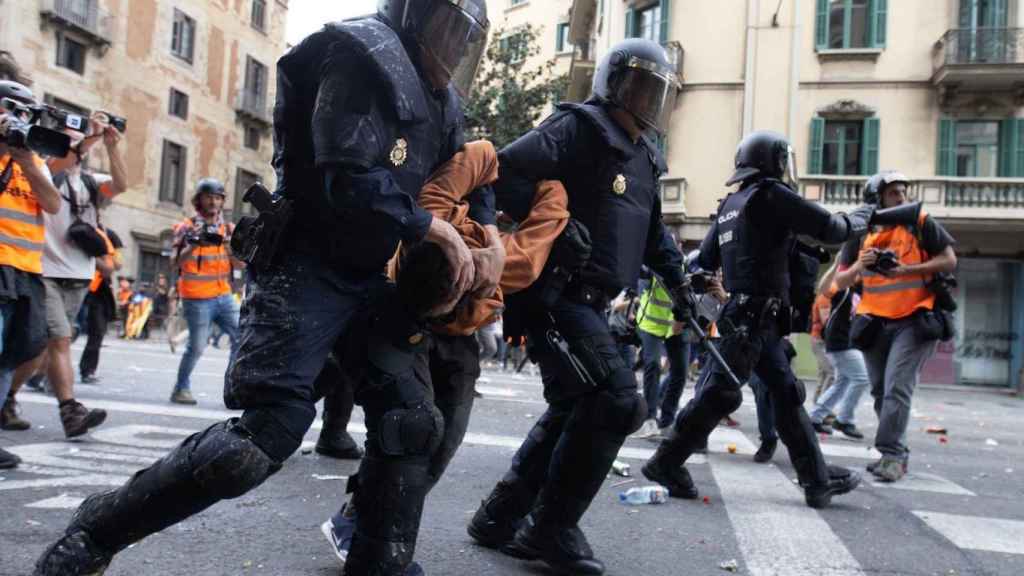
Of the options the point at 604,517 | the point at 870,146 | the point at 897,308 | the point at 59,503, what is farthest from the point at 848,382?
the point at 870,146

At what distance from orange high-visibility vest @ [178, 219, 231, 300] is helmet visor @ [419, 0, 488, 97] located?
18.0ft

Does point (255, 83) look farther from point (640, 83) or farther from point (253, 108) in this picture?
point (640, 83)

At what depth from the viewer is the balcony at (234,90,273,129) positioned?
34625 millimetres

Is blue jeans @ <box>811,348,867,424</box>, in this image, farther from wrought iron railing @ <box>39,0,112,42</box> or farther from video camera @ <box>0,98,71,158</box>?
wrought iron railing @ <box>39,0,112,42</box>

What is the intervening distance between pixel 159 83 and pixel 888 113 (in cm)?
2388

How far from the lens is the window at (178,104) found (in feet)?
102

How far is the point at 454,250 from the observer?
2.26m

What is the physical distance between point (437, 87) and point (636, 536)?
2078mm

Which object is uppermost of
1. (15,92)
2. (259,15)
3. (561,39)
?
(259,15)

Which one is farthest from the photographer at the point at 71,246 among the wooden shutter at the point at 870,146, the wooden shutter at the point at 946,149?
the wooden shutter at the point at 946,149

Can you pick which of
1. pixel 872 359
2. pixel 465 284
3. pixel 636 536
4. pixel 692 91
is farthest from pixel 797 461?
pixel 692 91

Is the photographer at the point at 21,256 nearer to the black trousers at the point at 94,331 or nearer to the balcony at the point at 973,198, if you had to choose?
the black trousers at the point at 94,331

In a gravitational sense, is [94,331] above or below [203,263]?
below

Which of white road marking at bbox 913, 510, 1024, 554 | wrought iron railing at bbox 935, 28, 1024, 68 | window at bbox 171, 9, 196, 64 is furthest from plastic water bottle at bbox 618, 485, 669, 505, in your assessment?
window at bbox 171, 9, 196, 64
